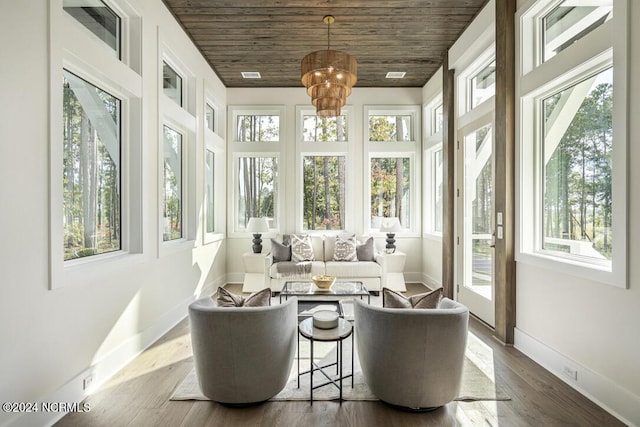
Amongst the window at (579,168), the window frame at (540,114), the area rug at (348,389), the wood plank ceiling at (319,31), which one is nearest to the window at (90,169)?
the area rug at (348,389)

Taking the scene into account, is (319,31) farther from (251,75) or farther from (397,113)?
(397,113)

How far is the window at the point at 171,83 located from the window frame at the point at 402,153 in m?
2.98

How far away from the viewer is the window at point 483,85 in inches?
145

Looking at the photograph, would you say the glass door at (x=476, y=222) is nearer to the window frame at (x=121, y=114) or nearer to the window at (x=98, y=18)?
the window frame at (x=121, y=114)

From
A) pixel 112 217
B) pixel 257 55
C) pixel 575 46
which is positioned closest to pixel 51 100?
pixel 112 217

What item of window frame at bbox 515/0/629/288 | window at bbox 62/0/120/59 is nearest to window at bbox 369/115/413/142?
window frame at bbox 515/0/629/288

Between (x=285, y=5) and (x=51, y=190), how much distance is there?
2.76 meters

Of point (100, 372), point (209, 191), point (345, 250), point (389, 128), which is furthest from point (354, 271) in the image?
point (100, 372)

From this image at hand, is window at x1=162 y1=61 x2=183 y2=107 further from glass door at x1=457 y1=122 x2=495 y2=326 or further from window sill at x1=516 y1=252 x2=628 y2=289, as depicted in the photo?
window sill at x1=516 y1=252 x2=628 y2=289

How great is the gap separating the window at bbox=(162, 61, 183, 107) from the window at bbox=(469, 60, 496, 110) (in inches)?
141

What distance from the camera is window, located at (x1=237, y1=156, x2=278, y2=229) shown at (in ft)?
19.3

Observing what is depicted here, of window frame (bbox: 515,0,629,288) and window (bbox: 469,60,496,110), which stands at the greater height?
window (bbox: 469,60,496,110)

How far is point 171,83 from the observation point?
392cm

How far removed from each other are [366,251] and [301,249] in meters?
1.01
